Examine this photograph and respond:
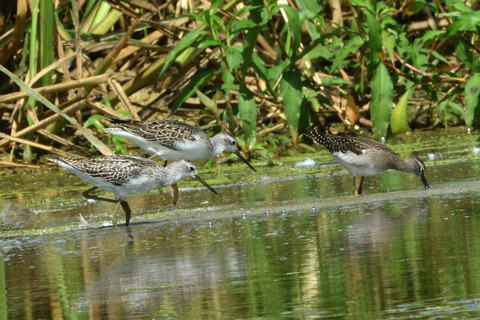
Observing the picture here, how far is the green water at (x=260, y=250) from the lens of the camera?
18.1ft

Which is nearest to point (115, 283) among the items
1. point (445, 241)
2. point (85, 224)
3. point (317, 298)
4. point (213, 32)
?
point (317, 298)

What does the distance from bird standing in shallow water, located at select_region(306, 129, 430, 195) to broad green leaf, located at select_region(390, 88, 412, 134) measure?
2467 mm

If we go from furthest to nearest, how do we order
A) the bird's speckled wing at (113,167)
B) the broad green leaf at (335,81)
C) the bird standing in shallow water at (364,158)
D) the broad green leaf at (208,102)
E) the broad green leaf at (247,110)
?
the broad green leaf at (335,81) < the broad green leaf at (208,102) < the broad green leaf at (247,110) < the bird standing in shallow water at (364,158) < the bird's speckled wing at (113,167)

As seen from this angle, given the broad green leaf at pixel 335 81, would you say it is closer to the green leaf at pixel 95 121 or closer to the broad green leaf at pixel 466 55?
the broad green leaf at pixel 466 55

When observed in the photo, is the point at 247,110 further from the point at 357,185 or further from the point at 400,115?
the point at 357,185

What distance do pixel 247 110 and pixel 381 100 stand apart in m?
1.61

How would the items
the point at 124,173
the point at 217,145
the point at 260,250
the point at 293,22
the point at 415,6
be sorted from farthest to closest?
the point at 415,6
the point at 293,22
the point at 217,145
the point at 124,173
the point at 260,250

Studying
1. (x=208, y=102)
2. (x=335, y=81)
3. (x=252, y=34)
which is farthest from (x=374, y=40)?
(x=208, y=102)

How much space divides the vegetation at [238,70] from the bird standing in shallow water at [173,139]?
0.38 metres

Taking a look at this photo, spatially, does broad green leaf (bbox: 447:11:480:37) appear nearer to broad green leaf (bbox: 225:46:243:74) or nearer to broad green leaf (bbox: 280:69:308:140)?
broad green leaf (bbox: 280:69:308:140)

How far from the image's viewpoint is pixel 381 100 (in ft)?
41.6

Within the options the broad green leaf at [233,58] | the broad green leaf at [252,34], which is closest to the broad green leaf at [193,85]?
the broad green leaf at [233,58]

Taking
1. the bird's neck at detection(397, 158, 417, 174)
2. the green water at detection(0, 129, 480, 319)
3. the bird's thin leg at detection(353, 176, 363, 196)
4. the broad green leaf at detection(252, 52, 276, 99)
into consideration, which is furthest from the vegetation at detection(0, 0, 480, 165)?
the bird's neck at detection(397, 158, 417, 174)

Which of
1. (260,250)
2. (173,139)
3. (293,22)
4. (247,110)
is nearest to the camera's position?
(260,250)
